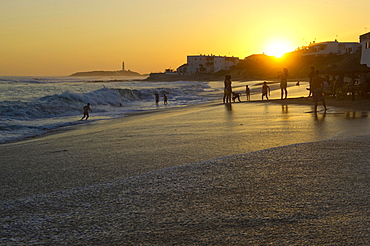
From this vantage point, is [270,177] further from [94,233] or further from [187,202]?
[94,233]

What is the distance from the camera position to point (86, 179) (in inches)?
233

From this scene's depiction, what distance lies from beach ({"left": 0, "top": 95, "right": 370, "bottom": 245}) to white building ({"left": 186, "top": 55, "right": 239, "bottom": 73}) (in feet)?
516

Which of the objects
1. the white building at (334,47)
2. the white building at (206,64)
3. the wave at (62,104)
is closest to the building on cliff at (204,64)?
the white building at (206,64)

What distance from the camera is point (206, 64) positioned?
16712cm

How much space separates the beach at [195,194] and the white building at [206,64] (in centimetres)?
15743

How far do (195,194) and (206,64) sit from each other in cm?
16456

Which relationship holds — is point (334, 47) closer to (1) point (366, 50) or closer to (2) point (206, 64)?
(2) point (206, 64)

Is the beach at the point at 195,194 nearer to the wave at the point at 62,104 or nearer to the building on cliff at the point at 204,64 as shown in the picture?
the wave at the point at 62,104

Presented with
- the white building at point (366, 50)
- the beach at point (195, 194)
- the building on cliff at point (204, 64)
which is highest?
the building on cliff at point (204, 64)

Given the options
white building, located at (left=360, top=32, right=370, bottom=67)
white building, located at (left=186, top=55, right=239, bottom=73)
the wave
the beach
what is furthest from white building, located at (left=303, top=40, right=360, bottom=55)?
the beach

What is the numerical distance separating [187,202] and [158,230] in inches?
32.9

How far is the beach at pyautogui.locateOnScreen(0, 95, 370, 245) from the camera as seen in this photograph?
3551 mm

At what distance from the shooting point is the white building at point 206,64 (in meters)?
164

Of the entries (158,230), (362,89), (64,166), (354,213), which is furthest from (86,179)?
(362,89)
